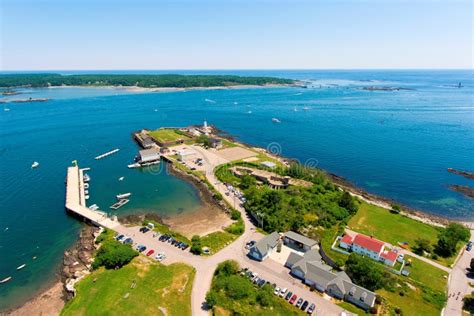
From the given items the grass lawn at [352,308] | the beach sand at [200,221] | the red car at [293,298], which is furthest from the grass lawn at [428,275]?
the beach sand at [200,221]

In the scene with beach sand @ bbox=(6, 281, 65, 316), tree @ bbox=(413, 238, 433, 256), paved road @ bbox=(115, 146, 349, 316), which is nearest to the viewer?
paved road @ bbox=(115, 146, 349, 316)

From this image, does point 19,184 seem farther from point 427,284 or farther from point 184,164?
point 427,284

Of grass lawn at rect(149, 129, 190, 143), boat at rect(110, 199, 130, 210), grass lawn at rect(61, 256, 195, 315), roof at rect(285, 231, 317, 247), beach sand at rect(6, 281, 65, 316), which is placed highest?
grass lawn at rect(149, 129, 190, 143)

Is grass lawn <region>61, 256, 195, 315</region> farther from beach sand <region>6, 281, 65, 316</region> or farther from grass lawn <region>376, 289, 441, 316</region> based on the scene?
grass lawn <region>376, 289, 441, 316</region>

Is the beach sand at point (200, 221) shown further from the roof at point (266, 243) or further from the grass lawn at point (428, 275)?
the grass lawn at point (428, 275)

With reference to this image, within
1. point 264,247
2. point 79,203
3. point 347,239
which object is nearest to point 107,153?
point 79,203

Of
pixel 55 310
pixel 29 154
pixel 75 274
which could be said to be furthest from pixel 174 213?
pixel 29 154

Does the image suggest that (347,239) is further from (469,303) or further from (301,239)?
(469,303)

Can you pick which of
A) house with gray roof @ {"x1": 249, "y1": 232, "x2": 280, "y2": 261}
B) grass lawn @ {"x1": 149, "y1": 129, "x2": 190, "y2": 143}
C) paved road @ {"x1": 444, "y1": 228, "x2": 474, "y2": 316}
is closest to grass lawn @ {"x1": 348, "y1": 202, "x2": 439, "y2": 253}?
paved road @ {"x1": 444, "y1": 228, "x2": 474, "y2": 316}
